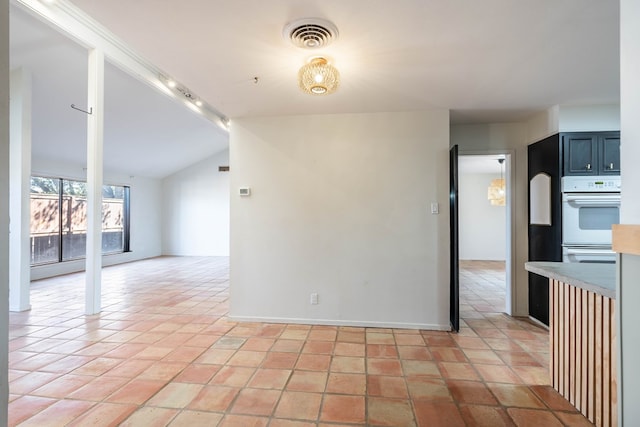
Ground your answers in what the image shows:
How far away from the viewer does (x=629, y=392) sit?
128 centimetres

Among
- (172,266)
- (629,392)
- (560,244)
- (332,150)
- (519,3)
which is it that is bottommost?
(172,266)

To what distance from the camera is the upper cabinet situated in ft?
10.0

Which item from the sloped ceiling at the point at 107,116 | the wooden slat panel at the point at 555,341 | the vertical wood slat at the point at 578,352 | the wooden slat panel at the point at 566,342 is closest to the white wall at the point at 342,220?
the wooden slat panel at the point at 555,341

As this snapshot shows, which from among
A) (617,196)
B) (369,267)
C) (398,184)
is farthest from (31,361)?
(617,196)

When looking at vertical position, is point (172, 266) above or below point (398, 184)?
below

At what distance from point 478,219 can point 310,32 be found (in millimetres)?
8251

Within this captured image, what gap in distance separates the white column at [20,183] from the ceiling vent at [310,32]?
155 inches

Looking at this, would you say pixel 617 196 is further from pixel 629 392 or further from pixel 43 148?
pixel 43 148

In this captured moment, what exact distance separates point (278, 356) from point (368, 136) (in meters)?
2.42

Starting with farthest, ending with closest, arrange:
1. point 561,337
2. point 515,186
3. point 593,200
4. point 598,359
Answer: point 515,186 < point 593,200 < point 561,337 < point 598,359

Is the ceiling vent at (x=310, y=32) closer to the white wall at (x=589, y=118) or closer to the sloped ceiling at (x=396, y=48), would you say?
the sloped ceiling at (x=396, y=48)

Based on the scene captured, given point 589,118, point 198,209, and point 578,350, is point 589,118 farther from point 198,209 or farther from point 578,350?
point 198,209

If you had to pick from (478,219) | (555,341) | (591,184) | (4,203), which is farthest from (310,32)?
(478,219)

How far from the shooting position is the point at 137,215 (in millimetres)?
8461
